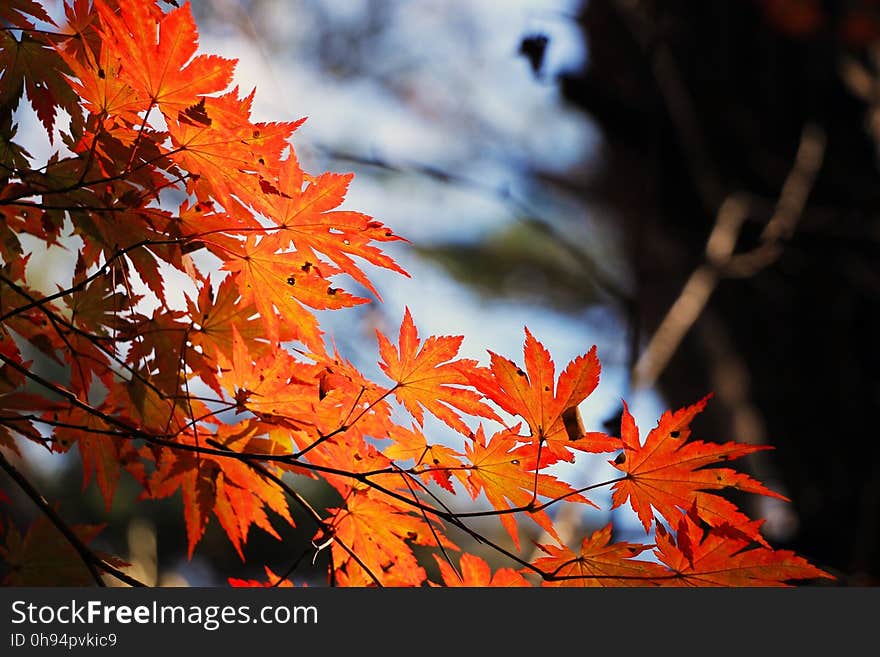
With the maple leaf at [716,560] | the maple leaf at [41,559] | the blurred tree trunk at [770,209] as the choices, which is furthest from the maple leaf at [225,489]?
the blurred tree trunk at [770,209]

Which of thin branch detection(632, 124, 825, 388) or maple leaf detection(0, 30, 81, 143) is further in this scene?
thin branch detection(632, 124, 825, 388)

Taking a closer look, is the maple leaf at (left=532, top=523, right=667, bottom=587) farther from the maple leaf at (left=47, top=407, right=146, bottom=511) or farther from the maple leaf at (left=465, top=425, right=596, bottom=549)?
the maple leaf at (left=47, top=407, right=146, bottom=511)

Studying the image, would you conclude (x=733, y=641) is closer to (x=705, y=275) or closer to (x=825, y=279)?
(x=705, y=275)

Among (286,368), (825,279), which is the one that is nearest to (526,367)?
(286,368)

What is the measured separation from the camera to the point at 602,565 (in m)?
0.67

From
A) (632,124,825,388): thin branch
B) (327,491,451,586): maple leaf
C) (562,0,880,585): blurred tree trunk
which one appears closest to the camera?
(327,491,451,586): maple leaf

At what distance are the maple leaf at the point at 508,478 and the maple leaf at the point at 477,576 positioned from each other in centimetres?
4

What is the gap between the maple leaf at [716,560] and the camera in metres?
0.65

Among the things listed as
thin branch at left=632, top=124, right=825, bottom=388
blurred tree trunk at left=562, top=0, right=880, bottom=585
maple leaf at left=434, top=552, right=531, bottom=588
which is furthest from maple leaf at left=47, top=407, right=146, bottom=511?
blurred tree trunk at left=562, top=0, right=880, bottom=585

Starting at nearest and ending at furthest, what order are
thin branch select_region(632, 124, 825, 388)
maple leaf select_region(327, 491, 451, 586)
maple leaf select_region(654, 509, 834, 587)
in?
maple leaf select_region(654, 509, 834, 587) < maple leaf select_region(327, 491, 451, 586) < thin branch select_region(632, 124, 825, 388)

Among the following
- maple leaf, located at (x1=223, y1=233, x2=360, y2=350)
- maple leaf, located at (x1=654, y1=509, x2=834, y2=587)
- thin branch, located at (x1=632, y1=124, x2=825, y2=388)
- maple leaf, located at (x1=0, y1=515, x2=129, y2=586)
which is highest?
thin branch, located at (x1=632, y1=124, x2=825, y2=388)

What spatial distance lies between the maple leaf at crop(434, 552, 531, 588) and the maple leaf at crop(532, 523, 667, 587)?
4 centimetres

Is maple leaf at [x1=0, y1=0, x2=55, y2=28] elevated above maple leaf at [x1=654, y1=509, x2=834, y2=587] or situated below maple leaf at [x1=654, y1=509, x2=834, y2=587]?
above

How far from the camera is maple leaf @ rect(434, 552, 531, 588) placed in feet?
2.35
